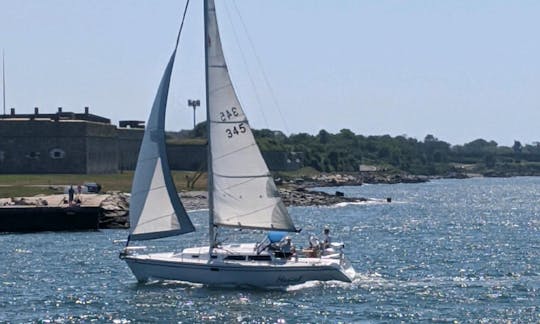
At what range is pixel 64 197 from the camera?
263 ft

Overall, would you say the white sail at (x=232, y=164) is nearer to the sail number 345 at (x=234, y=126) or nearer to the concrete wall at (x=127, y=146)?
the sail number 345 at (x=234, y=126)

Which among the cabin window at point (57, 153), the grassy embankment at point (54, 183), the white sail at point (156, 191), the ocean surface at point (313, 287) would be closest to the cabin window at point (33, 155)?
the cabin window at point (57, 153)

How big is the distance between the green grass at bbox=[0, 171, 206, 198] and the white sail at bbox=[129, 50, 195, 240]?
42823 mm

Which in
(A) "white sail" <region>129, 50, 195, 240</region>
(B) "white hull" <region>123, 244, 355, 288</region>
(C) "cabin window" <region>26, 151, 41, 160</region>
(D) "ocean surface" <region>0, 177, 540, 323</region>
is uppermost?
(C) "cabin window" <region>26, 151, 41, 160</region>

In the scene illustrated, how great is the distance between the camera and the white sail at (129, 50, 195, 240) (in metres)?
Answer: 43.5

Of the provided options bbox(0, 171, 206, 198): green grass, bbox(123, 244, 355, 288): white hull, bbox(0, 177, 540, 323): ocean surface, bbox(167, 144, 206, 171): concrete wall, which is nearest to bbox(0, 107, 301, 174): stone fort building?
bbox(0, 171, 206, 198): green grass

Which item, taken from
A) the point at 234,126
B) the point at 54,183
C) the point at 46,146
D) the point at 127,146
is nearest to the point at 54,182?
the point at 54,183

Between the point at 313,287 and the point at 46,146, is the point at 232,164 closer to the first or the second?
the point at 313,287

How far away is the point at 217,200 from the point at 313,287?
432 centimetres

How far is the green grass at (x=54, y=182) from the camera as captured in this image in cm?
8938

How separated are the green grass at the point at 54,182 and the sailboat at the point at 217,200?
4295 centimetres

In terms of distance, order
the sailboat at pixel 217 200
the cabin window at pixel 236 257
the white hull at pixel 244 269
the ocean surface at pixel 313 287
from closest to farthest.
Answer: the ocean surface at pixel 313 287, the white hull at pixel 244 269, the cabin window at pixel 236 257, the sailboat at pixel 217 200

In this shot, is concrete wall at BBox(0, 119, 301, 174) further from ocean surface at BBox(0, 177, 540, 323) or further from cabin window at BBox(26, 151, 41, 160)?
ocean surface at BBox(0, 177, 540, 323)

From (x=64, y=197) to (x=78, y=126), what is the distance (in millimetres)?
36767
